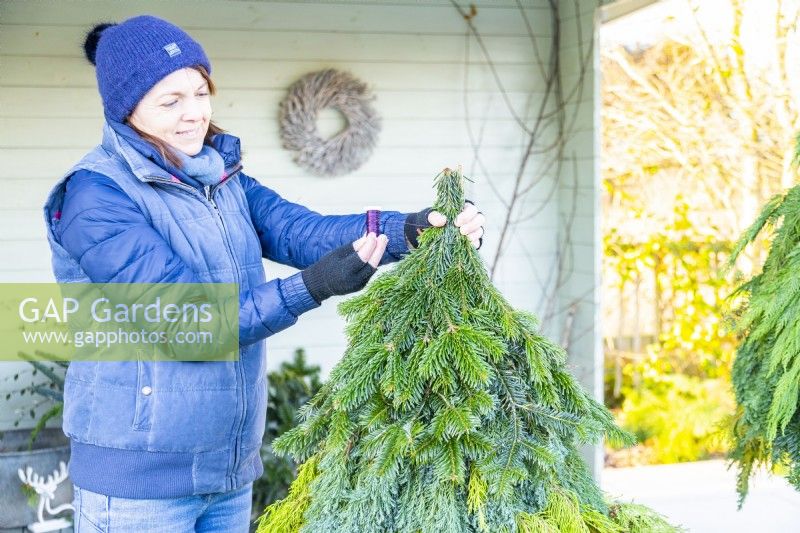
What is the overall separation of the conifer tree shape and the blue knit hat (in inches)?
24.3

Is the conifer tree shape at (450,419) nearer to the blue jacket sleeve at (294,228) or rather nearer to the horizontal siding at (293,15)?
the blue jacket sleeve at (294,228)

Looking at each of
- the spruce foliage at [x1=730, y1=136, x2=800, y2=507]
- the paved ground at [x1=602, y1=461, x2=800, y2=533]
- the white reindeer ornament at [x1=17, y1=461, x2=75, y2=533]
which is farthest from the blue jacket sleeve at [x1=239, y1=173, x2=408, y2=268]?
the paved ground at [x1=602, y1=461, x2=800, y2=533]

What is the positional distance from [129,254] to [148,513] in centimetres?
52

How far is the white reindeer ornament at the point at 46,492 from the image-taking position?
123 inches

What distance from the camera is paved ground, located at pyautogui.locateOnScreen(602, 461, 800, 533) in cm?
375

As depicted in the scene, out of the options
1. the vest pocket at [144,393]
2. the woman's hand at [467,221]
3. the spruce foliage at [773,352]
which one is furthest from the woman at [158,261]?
the spruce foliage at [773,352]

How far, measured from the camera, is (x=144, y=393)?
5.52 feet

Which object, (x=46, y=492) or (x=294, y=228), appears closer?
(x=294, y=228)

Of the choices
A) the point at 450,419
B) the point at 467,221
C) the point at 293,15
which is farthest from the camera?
the point at 293,15

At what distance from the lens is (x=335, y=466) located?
138cm

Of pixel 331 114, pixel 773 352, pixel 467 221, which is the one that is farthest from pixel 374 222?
pixel 331 114

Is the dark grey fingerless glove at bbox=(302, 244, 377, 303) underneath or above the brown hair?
underneath

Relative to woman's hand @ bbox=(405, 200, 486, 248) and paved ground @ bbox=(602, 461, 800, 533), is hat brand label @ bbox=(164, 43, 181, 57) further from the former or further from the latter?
paved ground @ bbox=(602, 461, 800, 533)

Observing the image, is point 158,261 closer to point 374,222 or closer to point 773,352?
point 374,222
